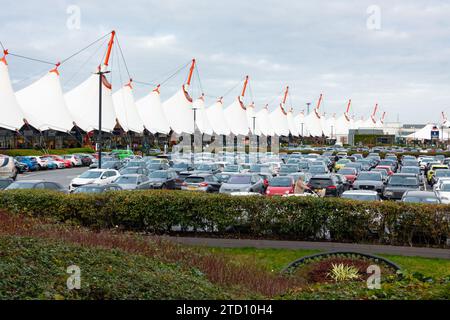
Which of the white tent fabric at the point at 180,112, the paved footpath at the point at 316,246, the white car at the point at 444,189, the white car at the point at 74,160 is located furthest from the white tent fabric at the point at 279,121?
the paved footpath at the point at 316,246

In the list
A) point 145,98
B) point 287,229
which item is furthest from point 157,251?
point 145,98

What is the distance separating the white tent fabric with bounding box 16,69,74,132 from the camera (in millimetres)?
62688

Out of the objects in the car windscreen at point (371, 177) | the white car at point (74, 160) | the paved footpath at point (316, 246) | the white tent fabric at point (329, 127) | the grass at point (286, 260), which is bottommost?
the grass at point (286, 260)

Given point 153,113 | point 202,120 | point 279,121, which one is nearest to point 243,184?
point 153,113

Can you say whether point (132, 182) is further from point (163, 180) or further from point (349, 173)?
point (349, 173)

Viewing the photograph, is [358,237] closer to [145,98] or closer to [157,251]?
[157,251]

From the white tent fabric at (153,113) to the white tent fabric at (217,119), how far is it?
805 inches

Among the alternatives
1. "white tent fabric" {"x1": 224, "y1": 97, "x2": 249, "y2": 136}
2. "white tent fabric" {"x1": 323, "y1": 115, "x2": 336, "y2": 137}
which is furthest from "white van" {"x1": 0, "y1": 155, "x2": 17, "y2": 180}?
"white tent fabric" {"x1": 323, "y1": 115, "x2": 336, "y2": 137}

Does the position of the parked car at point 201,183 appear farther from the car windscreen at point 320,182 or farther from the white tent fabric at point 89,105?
the white tent fabric at point 89,105

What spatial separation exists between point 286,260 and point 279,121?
131278 millimetres

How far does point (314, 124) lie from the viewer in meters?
169

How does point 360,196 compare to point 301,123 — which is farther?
point 301,123

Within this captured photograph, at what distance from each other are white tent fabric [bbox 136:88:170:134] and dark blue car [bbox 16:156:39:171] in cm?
3802

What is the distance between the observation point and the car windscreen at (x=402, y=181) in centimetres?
2586
